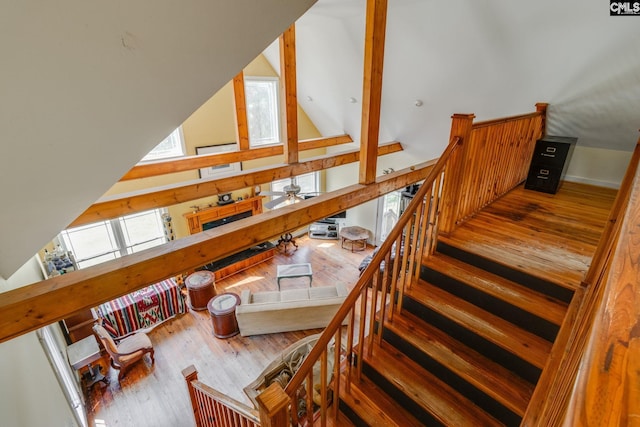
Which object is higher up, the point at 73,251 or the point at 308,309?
the point at 73,251

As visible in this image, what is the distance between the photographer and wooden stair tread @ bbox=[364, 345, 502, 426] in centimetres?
211

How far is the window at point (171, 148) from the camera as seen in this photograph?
20.7 feet

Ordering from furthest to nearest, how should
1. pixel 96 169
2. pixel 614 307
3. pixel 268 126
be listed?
1. pixel 268 126
2. pixel 96 169
3. pixel 614 307

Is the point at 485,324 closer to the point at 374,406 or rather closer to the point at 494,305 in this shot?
the point at 494,305

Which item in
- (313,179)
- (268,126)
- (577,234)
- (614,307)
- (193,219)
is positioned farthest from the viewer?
(313,179)

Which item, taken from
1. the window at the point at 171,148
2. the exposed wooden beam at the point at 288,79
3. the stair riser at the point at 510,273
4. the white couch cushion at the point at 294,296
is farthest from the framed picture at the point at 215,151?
the stair riser at the point at 510,273

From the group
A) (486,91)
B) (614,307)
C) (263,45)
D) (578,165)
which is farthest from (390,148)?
(614,307)

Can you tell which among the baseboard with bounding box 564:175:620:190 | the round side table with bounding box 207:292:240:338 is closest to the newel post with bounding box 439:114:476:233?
the baseboard with bounding box 564:175:620:190

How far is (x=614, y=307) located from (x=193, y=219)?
746 cm

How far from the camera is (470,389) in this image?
2188 mm

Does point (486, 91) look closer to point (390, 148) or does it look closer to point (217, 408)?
point (390, 148)

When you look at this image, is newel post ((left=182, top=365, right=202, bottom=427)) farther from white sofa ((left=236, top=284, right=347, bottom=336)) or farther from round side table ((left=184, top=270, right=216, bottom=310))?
round side table ((left=184, top=270, right=216, bottom=310))

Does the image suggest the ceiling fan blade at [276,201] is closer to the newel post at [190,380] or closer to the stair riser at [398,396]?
the newel post at [190,380]

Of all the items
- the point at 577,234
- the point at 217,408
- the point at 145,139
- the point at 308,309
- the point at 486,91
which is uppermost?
the point at 486,91
